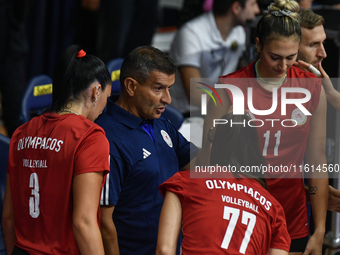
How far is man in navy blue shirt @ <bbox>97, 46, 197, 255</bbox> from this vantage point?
1962mm

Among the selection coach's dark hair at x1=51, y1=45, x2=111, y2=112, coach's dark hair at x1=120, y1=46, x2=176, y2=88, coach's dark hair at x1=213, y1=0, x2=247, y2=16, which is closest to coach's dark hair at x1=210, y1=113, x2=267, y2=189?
coach's dark hair at x1=120, y1=46, x2=176, y2=88

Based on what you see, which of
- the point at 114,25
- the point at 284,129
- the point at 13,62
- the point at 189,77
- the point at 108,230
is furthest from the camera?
the point at 114,25

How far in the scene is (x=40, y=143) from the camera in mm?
1796

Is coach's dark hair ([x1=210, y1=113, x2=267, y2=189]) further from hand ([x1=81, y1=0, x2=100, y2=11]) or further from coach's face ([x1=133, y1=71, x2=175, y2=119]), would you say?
hand ([x1=81, y1=0, x2=100, y2=11])

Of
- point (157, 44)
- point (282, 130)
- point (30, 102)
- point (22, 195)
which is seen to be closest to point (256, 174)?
point (282, 130)

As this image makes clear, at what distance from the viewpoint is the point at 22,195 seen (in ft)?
6.03

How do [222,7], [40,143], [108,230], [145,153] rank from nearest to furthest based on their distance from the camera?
[40,143] → [108,230] → [145,153] → [222,7]

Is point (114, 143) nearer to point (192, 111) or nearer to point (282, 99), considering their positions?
point (282, 99)

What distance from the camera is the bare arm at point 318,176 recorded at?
7.12 ft

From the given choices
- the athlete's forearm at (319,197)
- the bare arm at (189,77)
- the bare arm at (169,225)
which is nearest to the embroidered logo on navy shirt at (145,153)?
the bare arm at (169,225)

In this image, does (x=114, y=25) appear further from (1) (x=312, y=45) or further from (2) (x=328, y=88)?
(2) (x=328, y=88)

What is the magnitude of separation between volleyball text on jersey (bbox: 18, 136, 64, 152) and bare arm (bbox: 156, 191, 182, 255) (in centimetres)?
45

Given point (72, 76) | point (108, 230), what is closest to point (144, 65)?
point (72, 76)

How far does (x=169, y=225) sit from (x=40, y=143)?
0.58 metres
